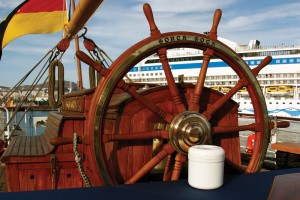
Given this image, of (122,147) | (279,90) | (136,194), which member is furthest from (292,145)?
(279,90)

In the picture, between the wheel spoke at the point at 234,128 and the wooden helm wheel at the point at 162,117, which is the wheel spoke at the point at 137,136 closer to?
the wooden helm wheel at the point at 162,117

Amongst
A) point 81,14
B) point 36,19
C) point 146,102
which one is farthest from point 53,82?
point 146,102

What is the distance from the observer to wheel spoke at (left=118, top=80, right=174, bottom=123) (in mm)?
2361

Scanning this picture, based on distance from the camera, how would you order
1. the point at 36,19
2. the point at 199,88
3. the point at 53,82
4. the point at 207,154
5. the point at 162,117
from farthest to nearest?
1. the point at 36,19
2. the point at 53,82
3. the point at 199,88
4. the point at 162,117
5. the point at 207,154

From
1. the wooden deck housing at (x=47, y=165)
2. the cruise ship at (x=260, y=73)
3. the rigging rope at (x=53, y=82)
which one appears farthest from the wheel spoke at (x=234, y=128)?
the cruise ship at (x=260, y=73)

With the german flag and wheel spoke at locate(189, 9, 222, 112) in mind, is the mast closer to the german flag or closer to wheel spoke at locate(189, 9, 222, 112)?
the german flag

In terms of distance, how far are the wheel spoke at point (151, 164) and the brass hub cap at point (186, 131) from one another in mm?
71

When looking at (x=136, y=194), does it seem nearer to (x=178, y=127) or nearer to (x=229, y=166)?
(x=178, y=127)

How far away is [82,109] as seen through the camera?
3.16 meters

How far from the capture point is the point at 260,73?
3841cm

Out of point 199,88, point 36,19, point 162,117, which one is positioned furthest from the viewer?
point 36,19

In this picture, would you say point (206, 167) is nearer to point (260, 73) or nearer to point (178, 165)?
point (178, 165)

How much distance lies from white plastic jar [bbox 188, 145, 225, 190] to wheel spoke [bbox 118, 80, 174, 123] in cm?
49

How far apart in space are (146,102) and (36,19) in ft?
13.9
